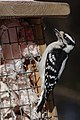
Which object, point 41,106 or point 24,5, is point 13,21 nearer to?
point 24,5

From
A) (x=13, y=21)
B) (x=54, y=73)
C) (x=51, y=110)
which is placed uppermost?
(x=13, y=21)

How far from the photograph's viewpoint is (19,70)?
9.48 ft

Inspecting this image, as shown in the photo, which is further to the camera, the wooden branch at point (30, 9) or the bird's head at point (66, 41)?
the bird's head at point (66, 41)

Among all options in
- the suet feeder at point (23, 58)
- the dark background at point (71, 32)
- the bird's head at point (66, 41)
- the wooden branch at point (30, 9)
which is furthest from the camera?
the dark background at point (71, 32)

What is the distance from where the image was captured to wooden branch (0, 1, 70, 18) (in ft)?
8.71

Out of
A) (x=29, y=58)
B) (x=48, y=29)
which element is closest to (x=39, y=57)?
(x=29, y=58)

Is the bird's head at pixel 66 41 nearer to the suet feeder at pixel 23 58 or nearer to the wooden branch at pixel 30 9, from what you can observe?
the suet feeder at pixel 23 58

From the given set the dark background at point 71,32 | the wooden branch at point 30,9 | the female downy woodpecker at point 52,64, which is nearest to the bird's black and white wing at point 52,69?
the female downy woodpecker at point 52,64

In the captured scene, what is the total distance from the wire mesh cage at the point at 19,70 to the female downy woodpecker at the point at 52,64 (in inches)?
1.8

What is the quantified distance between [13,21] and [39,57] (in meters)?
0.23

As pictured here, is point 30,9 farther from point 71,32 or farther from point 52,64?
point 71,32

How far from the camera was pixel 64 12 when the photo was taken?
2844 millimetres

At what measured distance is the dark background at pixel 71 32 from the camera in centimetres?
432

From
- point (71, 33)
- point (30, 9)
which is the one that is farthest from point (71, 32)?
point (30, 9)
